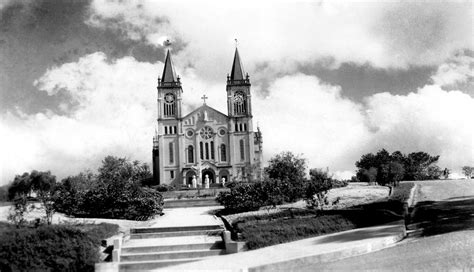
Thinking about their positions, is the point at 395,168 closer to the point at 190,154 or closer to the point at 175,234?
the point at 175,234

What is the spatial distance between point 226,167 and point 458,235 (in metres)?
55.2

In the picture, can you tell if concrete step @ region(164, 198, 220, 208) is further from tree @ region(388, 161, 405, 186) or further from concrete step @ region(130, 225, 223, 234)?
concrete step @ region(130, 225, 223, 234)

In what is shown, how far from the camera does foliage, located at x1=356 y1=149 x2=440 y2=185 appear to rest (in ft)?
88.5

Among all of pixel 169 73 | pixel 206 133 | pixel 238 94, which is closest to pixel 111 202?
pixel 206 133

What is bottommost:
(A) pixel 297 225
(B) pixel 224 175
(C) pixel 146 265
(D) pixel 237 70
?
(C) pixel 146 265

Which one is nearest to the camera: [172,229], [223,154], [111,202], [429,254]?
[429,254]

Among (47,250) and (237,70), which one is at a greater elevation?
(237,70)

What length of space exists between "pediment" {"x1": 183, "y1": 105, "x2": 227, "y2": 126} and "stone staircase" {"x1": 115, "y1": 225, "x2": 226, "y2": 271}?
176ft

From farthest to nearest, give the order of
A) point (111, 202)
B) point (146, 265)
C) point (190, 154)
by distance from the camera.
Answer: point (190, 154) < point (111, 202) < point (146, 265)

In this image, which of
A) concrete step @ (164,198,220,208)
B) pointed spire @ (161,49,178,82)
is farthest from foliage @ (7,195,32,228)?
pointed spire @ (161,49,178,82)

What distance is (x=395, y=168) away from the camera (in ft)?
86.9

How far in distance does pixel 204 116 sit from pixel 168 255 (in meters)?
56.4

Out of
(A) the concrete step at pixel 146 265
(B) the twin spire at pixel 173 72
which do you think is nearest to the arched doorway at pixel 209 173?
(B) the twin spire at pixel 173 72

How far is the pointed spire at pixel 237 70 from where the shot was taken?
68375 mm
